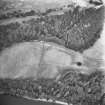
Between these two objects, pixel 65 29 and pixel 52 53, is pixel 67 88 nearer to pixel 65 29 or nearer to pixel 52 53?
pixel 52 53

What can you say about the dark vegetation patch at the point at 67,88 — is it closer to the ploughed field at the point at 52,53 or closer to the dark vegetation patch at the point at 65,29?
the ploughed field at the point at 52,53

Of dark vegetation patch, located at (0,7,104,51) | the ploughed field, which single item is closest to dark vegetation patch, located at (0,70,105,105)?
the ploughed field

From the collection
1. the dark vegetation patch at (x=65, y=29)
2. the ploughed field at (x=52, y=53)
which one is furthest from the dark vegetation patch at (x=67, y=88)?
the dark vegetation patch at (x=65, y=29)

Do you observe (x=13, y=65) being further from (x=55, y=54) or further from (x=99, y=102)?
(x=99, y=102)

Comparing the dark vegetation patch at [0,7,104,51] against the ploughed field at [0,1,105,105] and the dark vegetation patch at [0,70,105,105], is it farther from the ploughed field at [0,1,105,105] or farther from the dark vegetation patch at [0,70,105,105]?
the dark vegetation patch at [0,70,105,105]

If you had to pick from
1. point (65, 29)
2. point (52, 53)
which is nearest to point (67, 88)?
point (52, 53)

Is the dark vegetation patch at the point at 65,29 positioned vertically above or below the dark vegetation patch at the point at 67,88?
above
